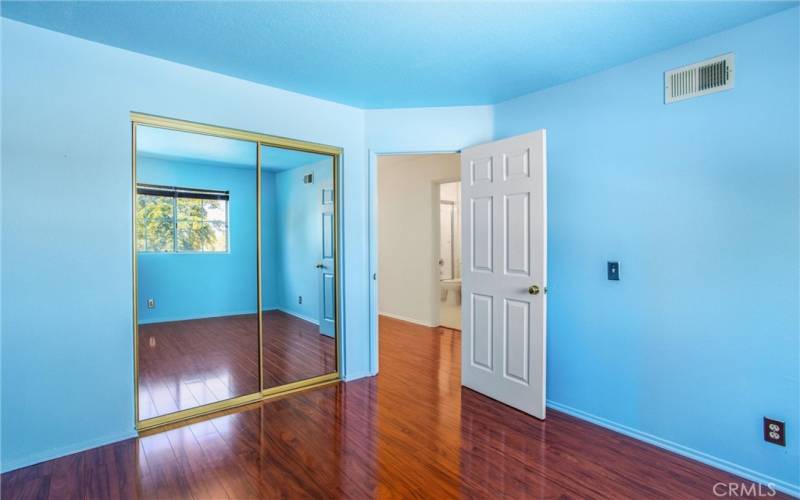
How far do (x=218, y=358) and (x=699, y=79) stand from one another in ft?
14.7

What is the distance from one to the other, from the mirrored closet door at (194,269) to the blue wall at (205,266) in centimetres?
1

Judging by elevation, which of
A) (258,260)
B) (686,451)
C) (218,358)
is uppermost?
(258,260)

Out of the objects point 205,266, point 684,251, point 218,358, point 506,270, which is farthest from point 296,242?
point 684,251

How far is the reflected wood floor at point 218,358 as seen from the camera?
3.05m

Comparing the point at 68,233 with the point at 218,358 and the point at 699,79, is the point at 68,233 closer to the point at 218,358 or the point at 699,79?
the point at 218,358

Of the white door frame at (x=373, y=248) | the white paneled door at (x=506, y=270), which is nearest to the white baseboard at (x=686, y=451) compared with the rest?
the white paneled door at (x=506, y=270)

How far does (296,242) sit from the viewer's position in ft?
12.9

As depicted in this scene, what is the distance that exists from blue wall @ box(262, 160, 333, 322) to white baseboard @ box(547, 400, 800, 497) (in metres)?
2.51

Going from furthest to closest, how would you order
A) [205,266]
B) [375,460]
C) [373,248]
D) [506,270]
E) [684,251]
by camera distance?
[205,266] < [373,248] < [506,270] < [684,251] < [375,460]

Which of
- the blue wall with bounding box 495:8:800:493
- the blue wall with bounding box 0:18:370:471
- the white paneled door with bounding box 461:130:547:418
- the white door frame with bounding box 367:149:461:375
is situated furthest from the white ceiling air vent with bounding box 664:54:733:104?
the blue wall with bounding box 0:18:370:471

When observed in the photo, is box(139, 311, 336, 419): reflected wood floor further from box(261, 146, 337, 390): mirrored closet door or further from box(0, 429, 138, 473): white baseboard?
box(0, 429, 138, 473): white baseboard

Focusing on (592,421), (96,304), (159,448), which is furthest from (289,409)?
(592,421)

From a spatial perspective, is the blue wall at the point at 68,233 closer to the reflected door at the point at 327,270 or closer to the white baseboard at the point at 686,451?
the reflected door at the point at 327,270

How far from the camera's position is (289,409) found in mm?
2924
